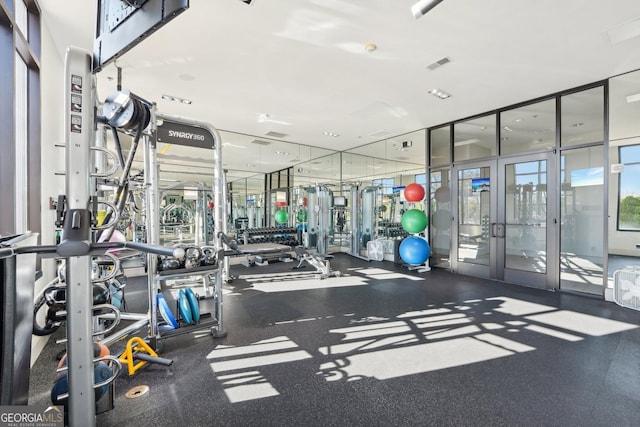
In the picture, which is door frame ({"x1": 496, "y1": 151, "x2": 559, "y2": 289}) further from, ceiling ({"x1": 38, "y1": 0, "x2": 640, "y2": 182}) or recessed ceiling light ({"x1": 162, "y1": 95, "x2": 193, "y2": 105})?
recessed ceiling light ({"x1": 162, "y1": 95, "x2": 193, "y2": 105})

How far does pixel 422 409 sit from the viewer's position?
72.6 inches

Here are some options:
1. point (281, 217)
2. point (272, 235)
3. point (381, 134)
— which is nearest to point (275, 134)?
point (281, 217)

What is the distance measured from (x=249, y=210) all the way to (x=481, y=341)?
740 centimetres

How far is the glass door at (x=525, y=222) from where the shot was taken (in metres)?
4.70

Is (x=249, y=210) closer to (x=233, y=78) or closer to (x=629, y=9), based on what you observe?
(x=233, y=78)

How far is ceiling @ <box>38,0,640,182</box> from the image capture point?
273cm

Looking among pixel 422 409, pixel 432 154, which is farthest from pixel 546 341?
pixel 432 154

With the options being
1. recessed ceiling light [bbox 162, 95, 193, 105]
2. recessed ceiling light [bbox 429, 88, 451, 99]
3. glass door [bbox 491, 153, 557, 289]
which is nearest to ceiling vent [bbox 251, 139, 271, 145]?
recessed ceiling light [bbox 162, 95, 193, 105]

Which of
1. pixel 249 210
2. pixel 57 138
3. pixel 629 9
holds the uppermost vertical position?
pixel 629 9

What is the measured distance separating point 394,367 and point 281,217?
6.02 metres

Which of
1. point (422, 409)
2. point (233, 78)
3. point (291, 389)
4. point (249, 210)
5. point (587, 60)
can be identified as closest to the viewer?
point (422, 409)

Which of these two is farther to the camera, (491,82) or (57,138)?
(491,82)

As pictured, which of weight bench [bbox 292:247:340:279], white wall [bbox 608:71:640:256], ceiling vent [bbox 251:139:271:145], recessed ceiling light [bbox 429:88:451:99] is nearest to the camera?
white wall [bbox 608:71:640:256]

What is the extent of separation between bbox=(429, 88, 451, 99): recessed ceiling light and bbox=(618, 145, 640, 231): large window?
525cm
